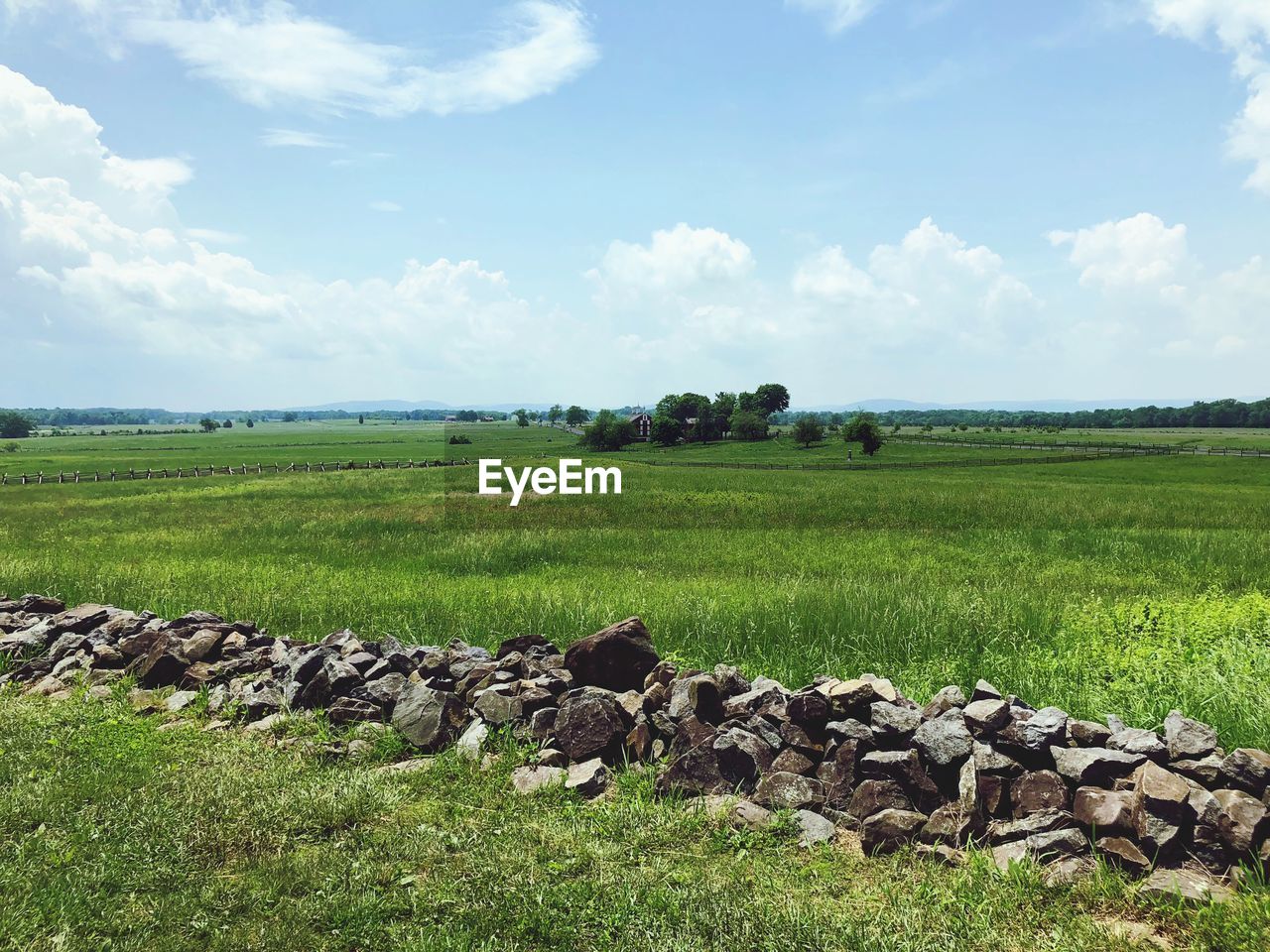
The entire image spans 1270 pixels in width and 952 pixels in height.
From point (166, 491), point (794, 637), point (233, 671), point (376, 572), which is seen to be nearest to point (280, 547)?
point (376, 572)

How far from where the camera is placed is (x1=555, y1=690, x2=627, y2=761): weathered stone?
271 inches

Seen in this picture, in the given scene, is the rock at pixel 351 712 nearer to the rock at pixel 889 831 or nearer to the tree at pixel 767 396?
the rock at pixel 889 831

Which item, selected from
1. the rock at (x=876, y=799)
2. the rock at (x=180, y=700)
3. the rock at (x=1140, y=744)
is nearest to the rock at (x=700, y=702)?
the rock at (x=876, y=799)

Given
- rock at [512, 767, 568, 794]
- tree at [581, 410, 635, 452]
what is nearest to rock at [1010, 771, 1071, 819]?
rock at [512, 767, 568, 794]

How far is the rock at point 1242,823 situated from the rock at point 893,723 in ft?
6.80

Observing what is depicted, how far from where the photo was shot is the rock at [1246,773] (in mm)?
5293

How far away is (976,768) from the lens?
228 inches

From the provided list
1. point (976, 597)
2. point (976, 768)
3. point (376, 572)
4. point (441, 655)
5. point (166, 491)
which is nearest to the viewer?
point (976, 768)

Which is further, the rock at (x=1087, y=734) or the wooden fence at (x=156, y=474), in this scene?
the wooden fence at (x=156, y=474)

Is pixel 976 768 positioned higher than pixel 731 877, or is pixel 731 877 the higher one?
pixel 976 768

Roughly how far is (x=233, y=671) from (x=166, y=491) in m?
46.5

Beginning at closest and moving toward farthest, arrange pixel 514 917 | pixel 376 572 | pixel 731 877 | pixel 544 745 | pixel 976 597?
pixel 514 917, pixel 731 877, pixel 544 745, pixel 976 597, pixel 376 572

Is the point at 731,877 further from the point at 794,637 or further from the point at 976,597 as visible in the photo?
the point at 976,597

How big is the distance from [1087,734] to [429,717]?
5981 millimetres
